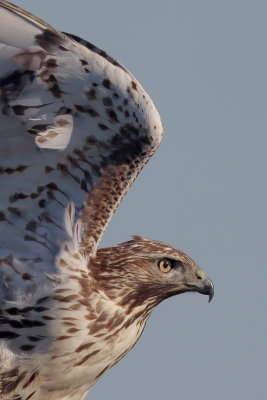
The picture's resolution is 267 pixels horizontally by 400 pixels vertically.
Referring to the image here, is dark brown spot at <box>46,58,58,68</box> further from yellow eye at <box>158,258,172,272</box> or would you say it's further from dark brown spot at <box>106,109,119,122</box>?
yellow eye at <box>158,258,172,272</box>

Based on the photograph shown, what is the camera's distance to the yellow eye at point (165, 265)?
12.8 meters

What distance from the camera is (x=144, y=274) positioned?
12602mm

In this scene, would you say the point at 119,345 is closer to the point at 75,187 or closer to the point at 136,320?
the point at 136,320

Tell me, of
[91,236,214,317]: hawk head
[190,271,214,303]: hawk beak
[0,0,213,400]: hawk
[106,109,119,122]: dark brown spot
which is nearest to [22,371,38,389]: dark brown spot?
[0,0,213,400]: hawk

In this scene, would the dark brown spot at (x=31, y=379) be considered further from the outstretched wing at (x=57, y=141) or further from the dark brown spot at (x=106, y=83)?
the dark brown spot at (x=106, y=83)

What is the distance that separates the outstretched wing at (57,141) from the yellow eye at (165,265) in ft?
3.25

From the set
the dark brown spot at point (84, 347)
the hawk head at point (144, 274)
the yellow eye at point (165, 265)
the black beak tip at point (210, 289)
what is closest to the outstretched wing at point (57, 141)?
the hawk head at point (144, 274)

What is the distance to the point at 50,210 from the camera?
1190cm

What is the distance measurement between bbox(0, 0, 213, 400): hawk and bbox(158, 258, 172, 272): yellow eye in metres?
0.75

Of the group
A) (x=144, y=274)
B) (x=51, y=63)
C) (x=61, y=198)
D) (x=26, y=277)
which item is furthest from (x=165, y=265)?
(x=51, y=63)

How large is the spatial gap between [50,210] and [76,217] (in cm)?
25

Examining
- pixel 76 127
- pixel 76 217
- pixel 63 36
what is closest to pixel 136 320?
pixel 76 217

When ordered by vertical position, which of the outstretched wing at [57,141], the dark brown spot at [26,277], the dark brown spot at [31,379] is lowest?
the dark brown spot at [31,379]

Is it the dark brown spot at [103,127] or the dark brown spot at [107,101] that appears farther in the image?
the dark brown spot at [103,127]
